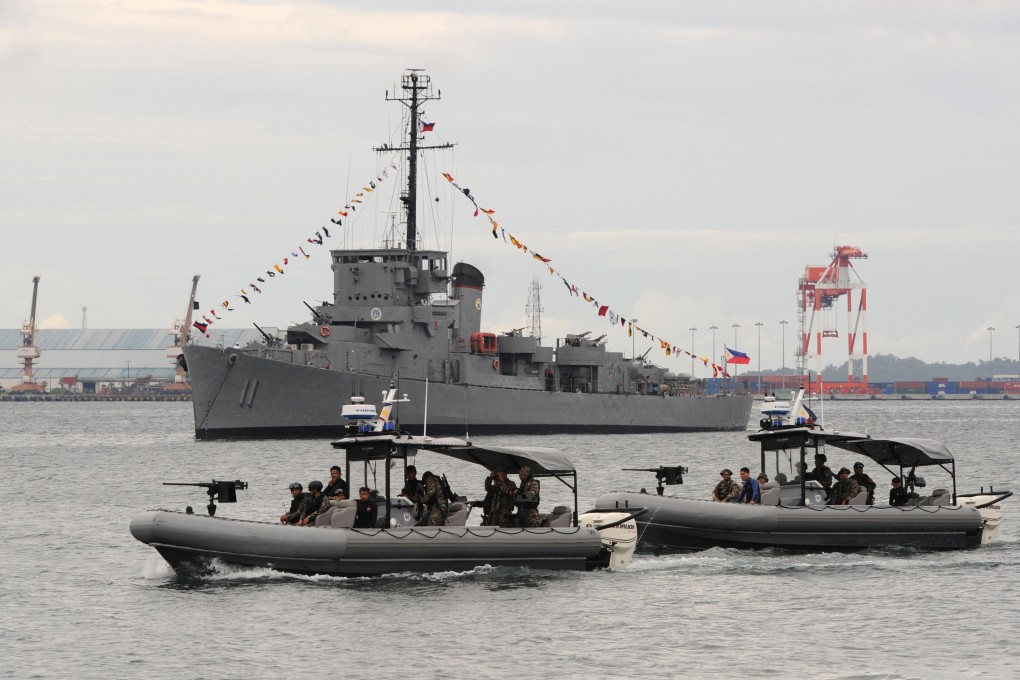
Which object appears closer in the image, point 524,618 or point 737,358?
point 524,618

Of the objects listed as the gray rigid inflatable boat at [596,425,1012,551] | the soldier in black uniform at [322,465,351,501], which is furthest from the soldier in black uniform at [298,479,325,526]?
the gray rigid inflatable boat at [596,425,1012,551]

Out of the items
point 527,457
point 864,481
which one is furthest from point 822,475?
point 527,457

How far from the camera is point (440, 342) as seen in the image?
227 feet

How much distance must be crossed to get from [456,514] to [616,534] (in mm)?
2907

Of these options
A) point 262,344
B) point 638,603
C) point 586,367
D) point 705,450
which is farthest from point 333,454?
point 638,603

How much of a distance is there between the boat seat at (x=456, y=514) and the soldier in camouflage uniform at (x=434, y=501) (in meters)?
0.10

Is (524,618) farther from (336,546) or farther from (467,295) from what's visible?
(467,295)

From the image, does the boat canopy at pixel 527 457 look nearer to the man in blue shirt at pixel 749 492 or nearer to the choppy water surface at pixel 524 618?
the choppy water surface at pixel 524 618

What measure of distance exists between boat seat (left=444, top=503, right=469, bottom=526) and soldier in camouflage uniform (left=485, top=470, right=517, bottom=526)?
469mm

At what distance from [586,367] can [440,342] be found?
13736 mm

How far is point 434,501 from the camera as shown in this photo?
24.4m

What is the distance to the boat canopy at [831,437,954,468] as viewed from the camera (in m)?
29.2

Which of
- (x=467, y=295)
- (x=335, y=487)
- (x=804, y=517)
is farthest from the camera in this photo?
(x=467, y=295)

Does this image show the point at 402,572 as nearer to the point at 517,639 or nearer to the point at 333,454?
the point at 517,639
